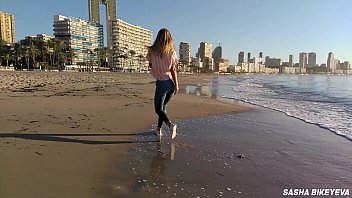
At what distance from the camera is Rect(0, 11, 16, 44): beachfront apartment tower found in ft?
419

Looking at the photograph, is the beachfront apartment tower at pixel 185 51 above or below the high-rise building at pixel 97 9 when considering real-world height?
below

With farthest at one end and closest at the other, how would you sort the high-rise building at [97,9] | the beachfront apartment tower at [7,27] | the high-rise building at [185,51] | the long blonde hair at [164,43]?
the high-rise building at [185,51] < the high-rise building at [97,9] < the beachfront apartment tower at [7,27] < the long blonde hair at [164,43]

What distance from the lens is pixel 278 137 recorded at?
→ 458cm

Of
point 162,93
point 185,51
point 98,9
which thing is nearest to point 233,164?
point 162,93

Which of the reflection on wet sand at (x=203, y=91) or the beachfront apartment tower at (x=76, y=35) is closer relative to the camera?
the reflection on wet sand at (x=203, y=91)

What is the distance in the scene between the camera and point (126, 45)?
14275 centimetres

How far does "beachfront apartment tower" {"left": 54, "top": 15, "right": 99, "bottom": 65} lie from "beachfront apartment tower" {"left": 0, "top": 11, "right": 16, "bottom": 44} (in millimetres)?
23229

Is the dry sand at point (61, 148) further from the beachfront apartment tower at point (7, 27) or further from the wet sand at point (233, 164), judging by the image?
the beachfront apartment tower at point (7, 27)

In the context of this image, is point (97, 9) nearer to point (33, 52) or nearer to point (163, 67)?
point (33, 52)

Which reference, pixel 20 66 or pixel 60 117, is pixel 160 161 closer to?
pixel 60 117

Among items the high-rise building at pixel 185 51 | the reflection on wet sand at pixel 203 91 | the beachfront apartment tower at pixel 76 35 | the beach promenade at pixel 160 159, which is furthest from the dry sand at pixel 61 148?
the high-rise building at pixel 185 51

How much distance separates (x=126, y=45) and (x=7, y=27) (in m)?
57.8

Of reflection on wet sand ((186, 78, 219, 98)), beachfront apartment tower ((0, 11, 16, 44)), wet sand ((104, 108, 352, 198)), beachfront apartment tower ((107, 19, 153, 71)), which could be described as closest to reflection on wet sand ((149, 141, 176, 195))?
wet sand ((104, 108, 352, 198))

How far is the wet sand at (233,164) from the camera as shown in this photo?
242 centimetres
